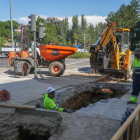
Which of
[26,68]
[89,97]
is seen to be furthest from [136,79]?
[26,68]

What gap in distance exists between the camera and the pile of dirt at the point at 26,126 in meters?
3.78

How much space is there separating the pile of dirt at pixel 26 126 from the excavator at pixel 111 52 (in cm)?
556

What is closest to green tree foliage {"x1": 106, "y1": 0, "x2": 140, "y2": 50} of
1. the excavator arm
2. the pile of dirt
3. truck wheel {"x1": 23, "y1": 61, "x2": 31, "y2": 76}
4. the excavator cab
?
the excavator cab

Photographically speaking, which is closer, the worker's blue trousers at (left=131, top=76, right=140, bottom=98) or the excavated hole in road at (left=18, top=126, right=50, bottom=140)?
the excavated hole in road at (left=18, top=126, right=50, bottom=140)

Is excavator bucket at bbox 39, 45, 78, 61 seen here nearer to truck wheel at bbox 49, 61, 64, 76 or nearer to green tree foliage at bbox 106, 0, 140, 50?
truck wheel at bbox 49, 61, 64, 76

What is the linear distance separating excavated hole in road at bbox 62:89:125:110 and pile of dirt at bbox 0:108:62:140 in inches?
85.9

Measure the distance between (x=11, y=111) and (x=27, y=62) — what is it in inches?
272

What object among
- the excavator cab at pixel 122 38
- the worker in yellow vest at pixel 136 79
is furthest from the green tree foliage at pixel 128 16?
the worker in yellow vest at pixel 136 79

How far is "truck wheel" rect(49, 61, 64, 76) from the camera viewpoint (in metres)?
10.5

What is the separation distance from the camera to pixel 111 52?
376 inches

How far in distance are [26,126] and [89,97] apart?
3.94 metres

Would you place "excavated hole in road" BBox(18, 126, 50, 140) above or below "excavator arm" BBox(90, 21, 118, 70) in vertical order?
below

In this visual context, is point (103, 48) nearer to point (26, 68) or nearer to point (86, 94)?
point (86, 94)

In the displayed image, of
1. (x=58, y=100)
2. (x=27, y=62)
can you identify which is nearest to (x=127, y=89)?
(x=58, y=100)
